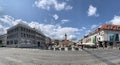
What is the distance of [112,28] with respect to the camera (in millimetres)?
85750

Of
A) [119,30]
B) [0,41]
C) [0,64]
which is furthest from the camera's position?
[0,41]

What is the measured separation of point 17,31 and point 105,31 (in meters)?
45.5

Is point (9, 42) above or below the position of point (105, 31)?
below

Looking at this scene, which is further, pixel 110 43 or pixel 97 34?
pixel 97 34

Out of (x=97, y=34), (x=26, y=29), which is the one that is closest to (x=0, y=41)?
(x=26, y=29)

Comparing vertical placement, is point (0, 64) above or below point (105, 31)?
below

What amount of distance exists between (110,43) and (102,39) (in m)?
4.53

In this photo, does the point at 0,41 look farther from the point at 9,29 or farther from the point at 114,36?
the point at 114,36

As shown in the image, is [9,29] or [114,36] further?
[9,29]

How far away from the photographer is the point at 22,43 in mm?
79375

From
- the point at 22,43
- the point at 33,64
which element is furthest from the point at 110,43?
the point at 33,64

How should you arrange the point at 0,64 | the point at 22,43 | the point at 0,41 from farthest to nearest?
the point at 0,41
the point at 22,43
the point at 0,64

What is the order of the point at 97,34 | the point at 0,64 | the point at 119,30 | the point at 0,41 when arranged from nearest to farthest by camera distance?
the point at 0,64 → the point at 119,30 → the point at 97,34 → the point at 0,41

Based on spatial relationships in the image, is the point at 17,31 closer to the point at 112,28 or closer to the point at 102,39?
the point at 102,39
